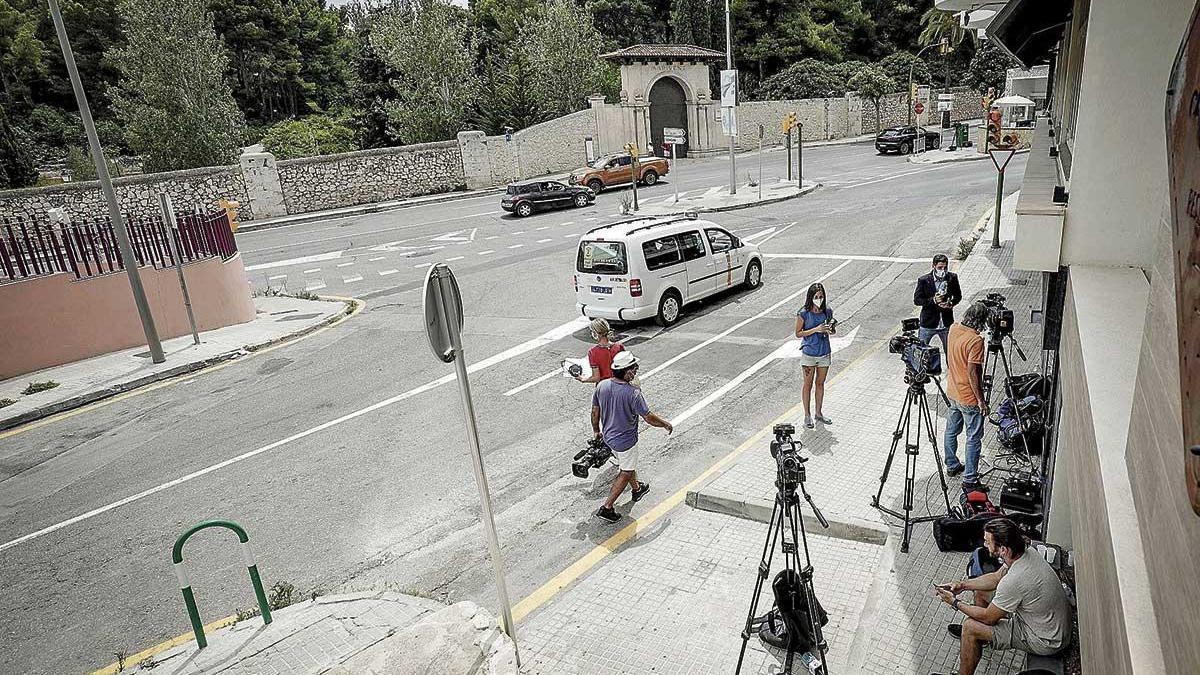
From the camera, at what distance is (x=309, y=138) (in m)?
36.4

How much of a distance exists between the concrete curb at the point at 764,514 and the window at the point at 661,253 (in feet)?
20.0

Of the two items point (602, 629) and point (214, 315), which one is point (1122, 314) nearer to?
point (602, 629)

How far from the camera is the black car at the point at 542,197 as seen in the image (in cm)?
2684

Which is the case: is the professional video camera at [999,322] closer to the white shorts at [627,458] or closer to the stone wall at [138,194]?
the white shorts at [627,458]

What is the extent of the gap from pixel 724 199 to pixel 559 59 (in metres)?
18.7

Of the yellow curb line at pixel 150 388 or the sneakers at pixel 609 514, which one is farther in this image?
the yellow curb line at pixel 150 388

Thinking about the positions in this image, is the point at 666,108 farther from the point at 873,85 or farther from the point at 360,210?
the point at 360,210

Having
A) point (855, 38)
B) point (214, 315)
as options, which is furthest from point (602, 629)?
point (855, 38)

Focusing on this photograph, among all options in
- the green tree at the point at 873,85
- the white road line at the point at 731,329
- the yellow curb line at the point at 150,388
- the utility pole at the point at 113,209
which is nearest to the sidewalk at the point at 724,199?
the white road line at the point at 731,329

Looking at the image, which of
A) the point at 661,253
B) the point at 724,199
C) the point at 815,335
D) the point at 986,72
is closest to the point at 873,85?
the point at 986,72

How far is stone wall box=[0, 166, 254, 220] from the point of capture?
2594 cm

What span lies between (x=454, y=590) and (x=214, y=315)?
446 inches

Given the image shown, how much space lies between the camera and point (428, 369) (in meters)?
11.8

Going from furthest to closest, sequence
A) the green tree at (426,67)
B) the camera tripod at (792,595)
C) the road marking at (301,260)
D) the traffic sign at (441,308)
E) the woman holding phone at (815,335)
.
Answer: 1. the green tree at (426,67)
2. the road marking at (301,260)
3. the woman holding phone at (815,335)
4. the traffic sign at (441,308)
5. the camera tripod at (792,595)
